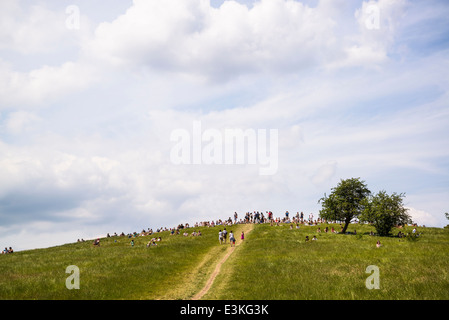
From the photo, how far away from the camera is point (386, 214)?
156 ft

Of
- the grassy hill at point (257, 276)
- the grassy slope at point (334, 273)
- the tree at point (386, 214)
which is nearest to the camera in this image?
the grassy slope at point (334, 273)

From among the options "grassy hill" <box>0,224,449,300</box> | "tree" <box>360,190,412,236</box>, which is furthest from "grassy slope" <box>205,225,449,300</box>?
"tree" <box>360,190,412,236</box>

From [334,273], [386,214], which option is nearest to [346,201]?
[386,214]

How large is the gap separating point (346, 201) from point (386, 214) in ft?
31.6

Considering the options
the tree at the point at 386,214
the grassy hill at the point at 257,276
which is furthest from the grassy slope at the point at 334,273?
the tree at the point at 386,214

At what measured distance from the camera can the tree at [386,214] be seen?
47.9 meters

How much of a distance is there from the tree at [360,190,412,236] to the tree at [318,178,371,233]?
211 inches

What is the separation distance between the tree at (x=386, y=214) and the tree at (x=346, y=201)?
17.6 ft

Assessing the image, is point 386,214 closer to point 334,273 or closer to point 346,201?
point 346,201

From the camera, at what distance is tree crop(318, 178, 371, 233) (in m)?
55.7

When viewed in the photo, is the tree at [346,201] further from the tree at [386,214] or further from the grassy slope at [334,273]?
the grassy slope at [334,273]
